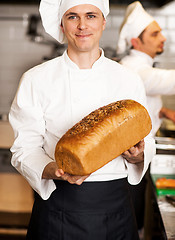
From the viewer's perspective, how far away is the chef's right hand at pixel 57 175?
3.37 ft

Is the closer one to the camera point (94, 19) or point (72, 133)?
point (72, 133)

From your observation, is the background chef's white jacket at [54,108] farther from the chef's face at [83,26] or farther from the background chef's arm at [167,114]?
the background chef's arm at [167,114]

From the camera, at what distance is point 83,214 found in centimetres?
125

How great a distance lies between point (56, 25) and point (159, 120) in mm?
1140

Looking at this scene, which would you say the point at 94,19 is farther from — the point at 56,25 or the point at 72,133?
the point at 72,133

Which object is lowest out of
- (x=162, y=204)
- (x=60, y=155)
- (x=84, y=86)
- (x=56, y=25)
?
(x=162, y=204)

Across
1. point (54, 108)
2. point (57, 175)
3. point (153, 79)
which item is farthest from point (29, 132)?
point (153, 79)

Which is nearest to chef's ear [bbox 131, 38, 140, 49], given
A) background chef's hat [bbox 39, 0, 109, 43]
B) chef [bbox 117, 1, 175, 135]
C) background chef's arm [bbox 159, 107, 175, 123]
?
chef [bbox 117, 1, 175, 135]

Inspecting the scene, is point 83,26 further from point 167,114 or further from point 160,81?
point 167,114

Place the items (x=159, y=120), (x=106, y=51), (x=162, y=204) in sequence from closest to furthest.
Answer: (x=162, y=204)
(x=159, y=120)
(x=106, y=51)

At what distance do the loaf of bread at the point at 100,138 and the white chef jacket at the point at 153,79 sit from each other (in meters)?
0.84

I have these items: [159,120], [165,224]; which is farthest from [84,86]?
[159,120]

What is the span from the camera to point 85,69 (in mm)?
1318

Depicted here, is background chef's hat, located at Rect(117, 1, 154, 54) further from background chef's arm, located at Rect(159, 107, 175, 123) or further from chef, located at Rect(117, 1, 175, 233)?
background chef's arm, located at Rect(159, 107, 175, 123)
